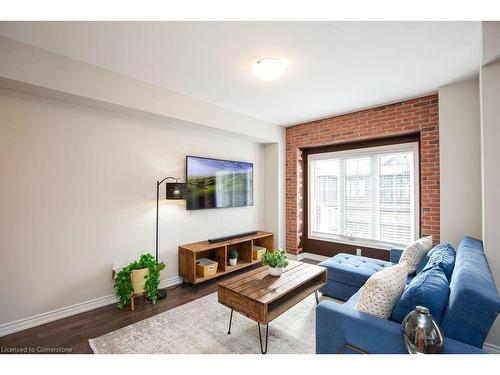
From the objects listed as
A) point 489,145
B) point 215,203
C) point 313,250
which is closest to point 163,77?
point 215,203

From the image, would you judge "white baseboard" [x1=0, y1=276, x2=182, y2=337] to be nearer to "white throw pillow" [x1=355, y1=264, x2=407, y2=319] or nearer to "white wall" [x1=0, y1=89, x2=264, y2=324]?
"white wall" [x1=0, y1=89, x2=264, y2=324]

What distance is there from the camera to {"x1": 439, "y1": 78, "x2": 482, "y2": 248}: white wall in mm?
2705

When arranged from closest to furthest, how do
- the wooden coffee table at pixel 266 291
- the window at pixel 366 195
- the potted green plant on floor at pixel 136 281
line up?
1. the wooden coffee table at pixel 266 291
2. the potted green plant on floor at pixel 136 281
3. the window at pixel 366 195

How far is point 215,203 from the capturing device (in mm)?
3848

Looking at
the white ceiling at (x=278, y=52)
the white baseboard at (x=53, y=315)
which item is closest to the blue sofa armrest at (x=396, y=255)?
the white ceiling at (x=278, y=52)

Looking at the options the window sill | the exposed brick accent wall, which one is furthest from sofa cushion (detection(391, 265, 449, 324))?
the window sill

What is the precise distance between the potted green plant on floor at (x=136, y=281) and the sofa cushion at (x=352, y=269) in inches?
82.9

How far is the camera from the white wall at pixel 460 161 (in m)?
2.71

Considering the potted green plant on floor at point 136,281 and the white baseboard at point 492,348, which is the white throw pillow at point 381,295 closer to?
the white baseboard at point 492,348

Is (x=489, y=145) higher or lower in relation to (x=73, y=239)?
higher

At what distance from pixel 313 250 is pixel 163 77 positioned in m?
3.93
